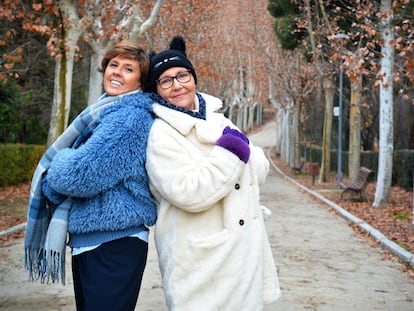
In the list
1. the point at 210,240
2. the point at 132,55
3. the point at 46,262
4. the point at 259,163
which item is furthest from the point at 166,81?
the point at 46,262

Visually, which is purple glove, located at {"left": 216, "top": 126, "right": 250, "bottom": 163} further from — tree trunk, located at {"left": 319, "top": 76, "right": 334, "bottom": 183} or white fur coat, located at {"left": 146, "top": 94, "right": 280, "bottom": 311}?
tree trunk, located at {"left": 319, "top": 76, "right": 334, "bottom": 183}

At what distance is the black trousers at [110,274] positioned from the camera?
305cm

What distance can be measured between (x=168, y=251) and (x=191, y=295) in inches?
10.0

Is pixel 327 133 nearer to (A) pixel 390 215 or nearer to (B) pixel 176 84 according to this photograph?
(A) pixel 390 215

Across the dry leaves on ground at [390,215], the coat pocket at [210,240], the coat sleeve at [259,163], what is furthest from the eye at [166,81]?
the dry leaves on ground at [390,215]

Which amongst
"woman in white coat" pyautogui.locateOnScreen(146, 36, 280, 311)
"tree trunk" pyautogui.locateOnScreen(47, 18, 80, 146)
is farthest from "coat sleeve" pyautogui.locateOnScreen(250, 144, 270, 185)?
"tree trunk" pyautogui.locateOnScreen(47, 18, 80, 146)

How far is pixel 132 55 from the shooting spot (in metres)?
3.30

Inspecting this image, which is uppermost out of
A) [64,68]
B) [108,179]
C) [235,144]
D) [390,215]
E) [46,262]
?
[64,68]

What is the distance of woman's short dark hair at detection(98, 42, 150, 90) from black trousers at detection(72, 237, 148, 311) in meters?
0.89

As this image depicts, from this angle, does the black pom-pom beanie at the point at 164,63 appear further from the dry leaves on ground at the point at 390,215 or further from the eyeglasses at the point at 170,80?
the dry leaves on ground at the point at 390,215

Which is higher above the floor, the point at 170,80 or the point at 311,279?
the point at 170,80

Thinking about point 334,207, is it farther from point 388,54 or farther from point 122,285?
point 122,285

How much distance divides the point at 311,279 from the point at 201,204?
15.9 ft

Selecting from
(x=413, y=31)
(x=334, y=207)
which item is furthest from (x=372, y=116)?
(x=413, y=31)
